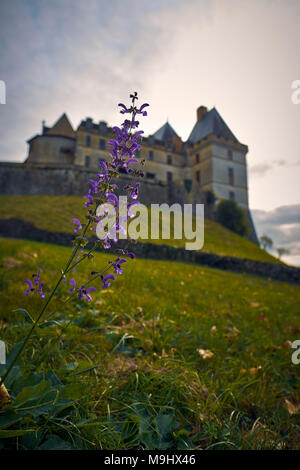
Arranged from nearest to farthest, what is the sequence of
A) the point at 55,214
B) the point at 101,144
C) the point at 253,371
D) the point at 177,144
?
the point at 253,371 < the point at 55,214 < the point at 101,144 < the point at 177,144

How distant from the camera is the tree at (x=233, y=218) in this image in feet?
107

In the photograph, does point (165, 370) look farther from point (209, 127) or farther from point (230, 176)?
point (209, 127)

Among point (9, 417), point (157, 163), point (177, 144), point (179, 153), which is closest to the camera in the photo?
point (9, 417)

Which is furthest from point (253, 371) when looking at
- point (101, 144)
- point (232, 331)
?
point (101, 144)

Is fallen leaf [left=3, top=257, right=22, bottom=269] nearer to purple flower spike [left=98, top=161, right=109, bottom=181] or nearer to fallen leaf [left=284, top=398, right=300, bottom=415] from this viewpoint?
purple flower spike [left=98, top=161, right=109, bottom=181]

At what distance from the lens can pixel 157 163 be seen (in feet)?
138

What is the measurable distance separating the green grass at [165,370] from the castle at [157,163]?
26501mm

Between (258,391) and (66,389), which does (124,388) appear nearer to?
(66,389)

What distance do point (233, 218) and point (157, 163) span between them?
641 inches

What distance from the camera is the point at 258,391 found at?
6.82 feet

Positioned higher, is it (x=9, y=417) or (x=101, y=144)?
(x=101, y=144)

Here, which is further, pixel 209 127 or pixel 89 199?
pixel 209 127
